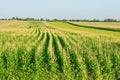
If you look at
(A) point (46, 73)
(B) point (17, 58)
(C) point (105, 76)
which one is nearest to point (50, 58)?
(B) point (17, 58)

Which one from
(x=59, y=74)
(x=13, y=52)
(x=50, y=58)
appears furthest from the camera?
(x=13, y=52)

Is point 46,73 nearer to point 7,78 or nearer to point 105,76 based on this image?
point 7,78

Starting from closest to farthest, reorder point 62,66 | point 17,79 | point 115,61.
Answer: point 17,79 < point 62,66 < point 115,61

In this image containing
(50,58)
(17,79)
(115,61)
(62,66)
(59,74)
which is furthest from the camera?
(50,58)

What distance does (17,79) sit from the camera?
1209 cm

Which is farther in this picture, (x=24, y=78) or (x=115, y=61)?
(x=115, y=61)

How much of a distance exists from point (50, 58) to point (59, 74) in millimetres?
3604

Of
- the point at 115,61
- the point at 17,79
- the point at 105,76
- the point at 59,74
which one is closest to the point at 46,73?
the point at 59,74

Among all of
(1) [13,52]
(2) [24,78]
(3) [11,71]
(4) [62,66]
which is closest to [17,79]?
(2) [24,78]

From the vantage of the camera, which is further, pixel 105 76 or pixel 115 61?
pixel 115 61

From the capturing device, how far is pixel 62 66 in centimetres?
1428

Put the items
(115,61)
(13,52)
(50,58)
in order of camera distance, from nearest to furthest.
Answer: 1. (115,61)
2. (50,58)
3. (13,52)

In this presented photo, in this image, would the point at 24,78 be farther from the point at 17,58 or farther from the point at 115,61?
the point at 115,61

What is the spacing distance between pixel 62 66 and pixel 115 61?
3081 mm
